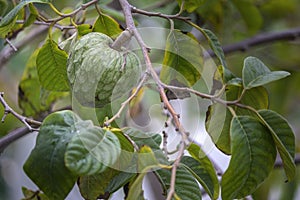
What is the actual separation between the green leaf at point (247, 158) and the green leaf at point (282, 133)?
0.6 inches

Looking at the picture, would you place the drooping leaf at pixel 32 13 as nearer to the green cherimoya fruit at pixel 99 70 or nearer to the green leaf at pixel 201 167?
the green cherimoya fruit at pixel 99 70

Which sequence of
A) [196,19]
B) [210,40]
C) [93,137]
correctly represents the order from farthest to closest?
[196,19], [210,40], [93,137]

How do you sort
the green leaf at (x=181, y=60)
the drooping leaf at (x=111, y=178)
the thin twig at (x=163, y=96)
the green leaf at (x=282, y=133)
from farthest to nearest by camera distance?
the green leaf at (x=181, y=60) < the green leaf at (x=282, y=133) < the drooping leaf at (x=111, y=178) < the thin twig at (x=163, y=96)

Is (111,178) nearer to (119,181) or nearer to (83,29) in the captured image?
(119,181)

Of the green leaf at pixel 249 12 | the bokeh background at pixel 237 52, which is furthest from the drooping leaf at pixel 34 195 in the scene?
the green leaf at pixel 249 12

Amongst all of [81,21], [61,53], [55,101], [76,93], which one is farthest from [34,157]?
[55,101]

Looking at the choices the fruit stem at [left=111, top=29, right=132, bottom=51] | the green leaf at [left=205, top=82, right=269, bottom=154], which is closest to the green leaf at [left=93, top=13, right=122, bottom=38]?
the fruit stem at [left=111, top=29, right=132, bottom=51]

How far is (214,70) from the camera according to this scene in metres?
1.33

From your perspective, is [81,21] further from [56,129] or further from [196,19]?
[56,129]

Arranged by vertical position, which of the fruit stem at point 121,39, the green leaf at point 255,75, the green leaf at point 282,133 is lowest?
the green leaf at point 282,133

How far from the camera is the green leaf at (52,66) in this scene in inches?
48.0

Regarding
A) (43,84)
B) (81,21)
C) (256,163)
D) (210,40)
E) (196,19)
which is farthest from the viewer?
(196,19)

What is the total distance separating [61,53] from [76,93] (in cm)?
18

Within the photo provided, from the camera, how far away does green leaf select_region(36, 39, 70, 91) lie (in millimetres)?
1219
